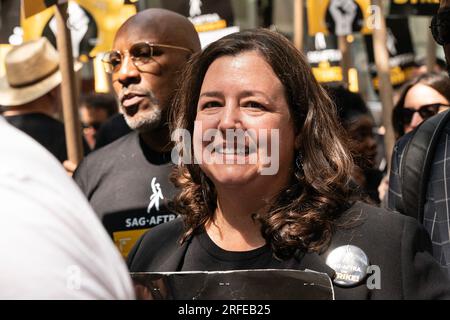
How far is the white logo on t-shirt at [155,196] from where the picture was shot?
388 centimetres

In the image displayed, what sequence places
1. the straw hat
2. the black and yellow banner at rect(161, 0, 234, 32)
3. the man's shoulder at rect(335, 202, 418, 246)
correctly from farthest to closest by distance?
the black and yellow banner at rect(161, 0, 234, 32), the straw hat, the man's shoulder at rect(335, 202, 418, 246)

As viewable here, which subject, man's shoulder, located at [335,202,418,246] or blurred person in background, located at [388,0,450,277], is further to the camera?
blurred person in background, located at [388,0,450,277]

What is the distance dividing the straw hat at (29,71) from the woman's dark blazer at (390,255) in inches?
146

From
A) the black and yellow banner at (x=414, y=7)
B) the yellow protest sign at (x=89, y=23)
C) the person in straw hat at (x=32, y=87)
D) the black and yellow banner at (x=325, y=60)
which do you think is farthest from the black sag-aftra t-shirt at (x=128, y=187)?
the black and yellow banner at (x=325, y=60)

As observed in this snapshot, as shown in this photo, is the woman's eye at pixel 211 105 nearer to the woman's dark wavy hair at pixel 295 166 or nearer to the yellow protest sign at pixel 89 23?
the woman's dark wavy hair at pixel 295 166

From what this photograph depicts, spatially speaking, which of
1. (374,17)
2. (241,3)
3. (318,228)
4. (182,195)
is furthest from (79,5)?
(241,3)

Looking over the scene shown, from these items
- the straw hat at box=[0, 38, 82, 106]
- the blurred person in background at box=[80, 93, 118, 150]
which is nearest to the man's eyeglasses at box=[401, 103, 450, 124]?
the straw hat at box=[0, 38, 82, 106]

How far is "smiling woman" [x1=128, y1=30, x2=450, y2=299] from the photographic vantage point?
2566 mm

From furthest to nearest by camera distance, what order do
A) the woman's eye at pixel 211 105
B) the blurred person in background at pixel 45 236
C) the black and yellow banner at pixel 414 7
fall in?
the black and yellow banner at pixel 414 7
the woman's eye at pixel 211 105
the blurred person in background at pixel 45 236

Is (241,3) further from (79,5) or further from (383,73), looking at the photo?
(383,73)

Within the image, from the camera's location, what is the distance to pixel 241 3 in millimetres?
22109

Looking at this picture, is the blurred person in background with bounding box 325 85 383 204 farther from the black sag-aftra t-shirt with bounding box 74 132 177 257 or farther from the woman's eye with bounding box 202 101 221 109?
the woman's eye with bounding box 202 101 221 109

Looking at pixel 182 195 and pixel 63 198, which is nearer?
pixel 63 198

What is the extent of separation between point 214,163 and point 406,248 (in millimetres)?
611
